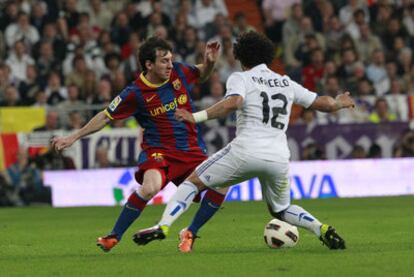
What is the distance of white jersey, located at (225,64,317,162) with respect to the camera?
1021 centimetres

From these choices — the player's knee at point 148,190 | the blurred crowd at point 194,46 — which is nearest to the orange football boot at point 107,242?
the player's knee at point 148,190

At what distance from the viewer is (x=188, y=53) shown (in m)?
23.3

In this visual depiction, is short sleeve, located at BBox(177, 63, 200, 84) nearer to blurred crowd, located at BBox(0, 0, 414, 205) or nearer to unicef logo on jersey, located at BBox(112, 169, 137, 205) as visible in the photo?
unicef logo on jersey, located at BBox(112, 169, 137, 205)

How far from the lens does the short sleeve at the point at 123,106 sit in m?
11.2

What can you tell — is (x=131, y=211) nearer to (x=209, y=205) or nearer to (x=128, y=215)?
(x=128, y=215)

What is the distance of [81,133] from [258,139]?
1.79 metres

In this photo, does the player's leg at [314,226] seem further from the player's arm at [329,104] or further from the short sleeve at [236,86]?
the short sleeve at [236,86]

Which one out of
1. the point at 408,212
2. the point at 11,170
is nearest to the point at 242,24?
the point at 11,170

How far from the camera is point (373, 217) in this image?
604 inches

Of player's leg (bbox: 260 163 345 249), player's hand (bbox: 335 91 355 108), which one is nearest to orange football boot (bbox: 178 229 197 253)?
player's leg (bbox: 260 163 345 249)

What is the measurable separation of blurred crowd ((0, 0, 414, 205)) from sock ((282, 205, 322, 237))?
→ 10.4m

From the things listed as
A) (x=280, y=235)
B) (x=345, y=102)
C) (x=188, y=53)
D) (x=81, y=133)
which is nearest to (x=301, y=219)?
(x=280, y=235)

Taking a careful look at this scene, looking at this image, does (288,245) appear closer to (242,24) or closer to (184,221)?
(184,221)

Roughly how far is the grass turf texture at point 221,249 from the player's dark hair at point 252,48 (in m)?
1.71
